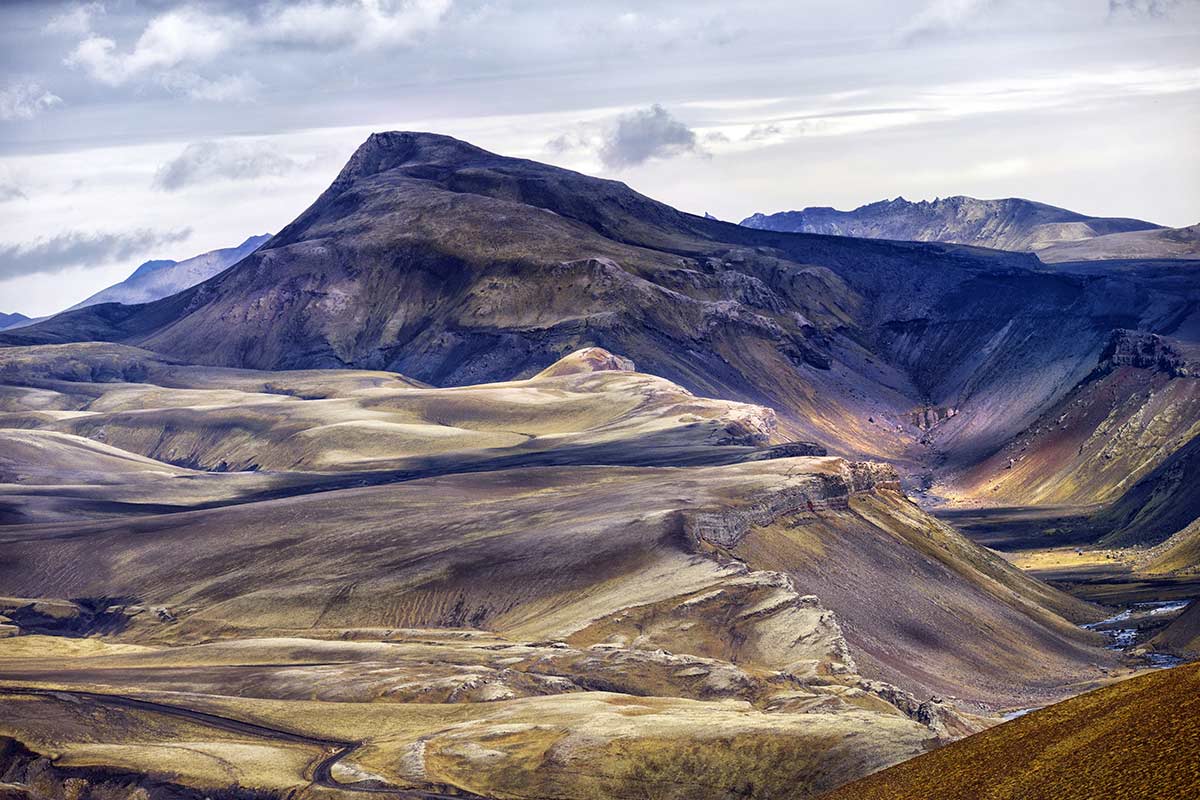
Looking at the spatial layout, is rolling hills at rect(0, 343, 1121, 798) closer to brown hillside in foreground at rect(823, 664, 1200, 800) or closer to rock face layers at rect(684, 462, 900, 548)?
rock face layers at rect(684, 462, 900, 548)

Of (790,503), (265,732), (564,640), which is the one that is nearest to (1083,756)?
(265,732)

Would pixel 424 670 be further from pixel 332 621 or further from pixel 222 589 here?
pixel 222 589

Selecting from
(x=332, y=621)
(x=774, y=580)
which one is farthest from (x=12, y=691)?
(x=774, y=580)

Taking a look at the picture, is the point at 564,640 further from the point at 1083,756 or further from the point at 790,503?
the point at 1083,756

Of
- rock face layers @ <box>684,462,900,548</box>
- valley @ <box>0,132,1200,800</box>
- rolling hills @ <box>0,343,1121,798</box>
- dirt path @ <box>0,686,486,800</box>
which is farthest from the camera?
rock face layers @ <box>684,462,900,548</box>

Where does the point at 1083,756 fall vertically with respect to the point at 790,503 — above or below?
above

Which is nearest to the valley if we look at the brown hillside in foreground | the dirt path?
the brown hillside in foreground

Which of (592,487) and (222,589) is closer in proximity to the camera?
(222,589)

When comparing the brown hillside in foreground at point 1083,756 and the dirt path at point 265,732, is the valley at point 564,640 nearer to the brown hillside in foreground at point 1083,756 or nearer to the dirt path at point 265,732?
the brown hillside in foreground at point 1083,756
